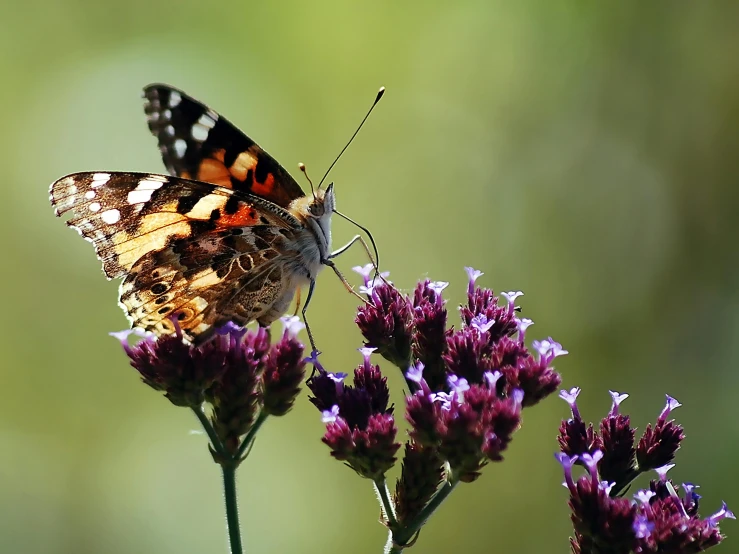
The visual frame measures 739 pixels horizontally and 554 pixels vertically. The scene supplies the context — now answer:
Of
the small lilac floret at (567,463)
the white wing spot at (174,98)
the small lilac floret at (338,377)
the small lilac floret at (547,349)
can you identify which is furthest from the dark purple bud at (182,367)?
the small lilac floret at (567,463)

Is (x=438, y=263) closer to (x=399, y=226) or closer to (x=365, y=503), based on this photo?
(x=399, y=226)

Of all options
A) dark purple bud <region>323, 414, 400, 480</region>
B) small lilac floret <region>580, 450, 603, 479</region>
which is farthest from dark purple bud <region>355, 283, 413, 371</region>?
small lilac floret <region>580, 450, 603, 479</region>

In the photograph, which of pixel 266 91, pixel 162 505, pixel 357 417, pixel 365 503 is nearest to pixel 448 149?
pixel 266 91

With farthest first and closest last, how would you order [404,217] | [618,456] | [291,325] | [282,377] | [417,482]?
[404,217], [291,325], [282,377], [618,456], [417,482]

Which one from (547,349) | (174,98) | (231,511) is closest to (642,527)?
(547,349)

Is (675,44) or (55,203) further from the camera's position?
(675,44)

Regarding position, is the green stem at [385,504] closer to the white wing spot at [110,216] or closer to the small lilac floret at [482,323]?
the small lilac floret at [482,323]

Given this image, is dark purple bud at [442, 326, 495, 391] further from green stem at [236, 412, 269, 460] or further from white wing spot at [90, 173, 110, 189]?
white wing spot at [90, 173, 110, 189]

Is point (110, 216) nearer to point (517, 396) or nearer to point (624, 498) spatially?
point (517, 396)
